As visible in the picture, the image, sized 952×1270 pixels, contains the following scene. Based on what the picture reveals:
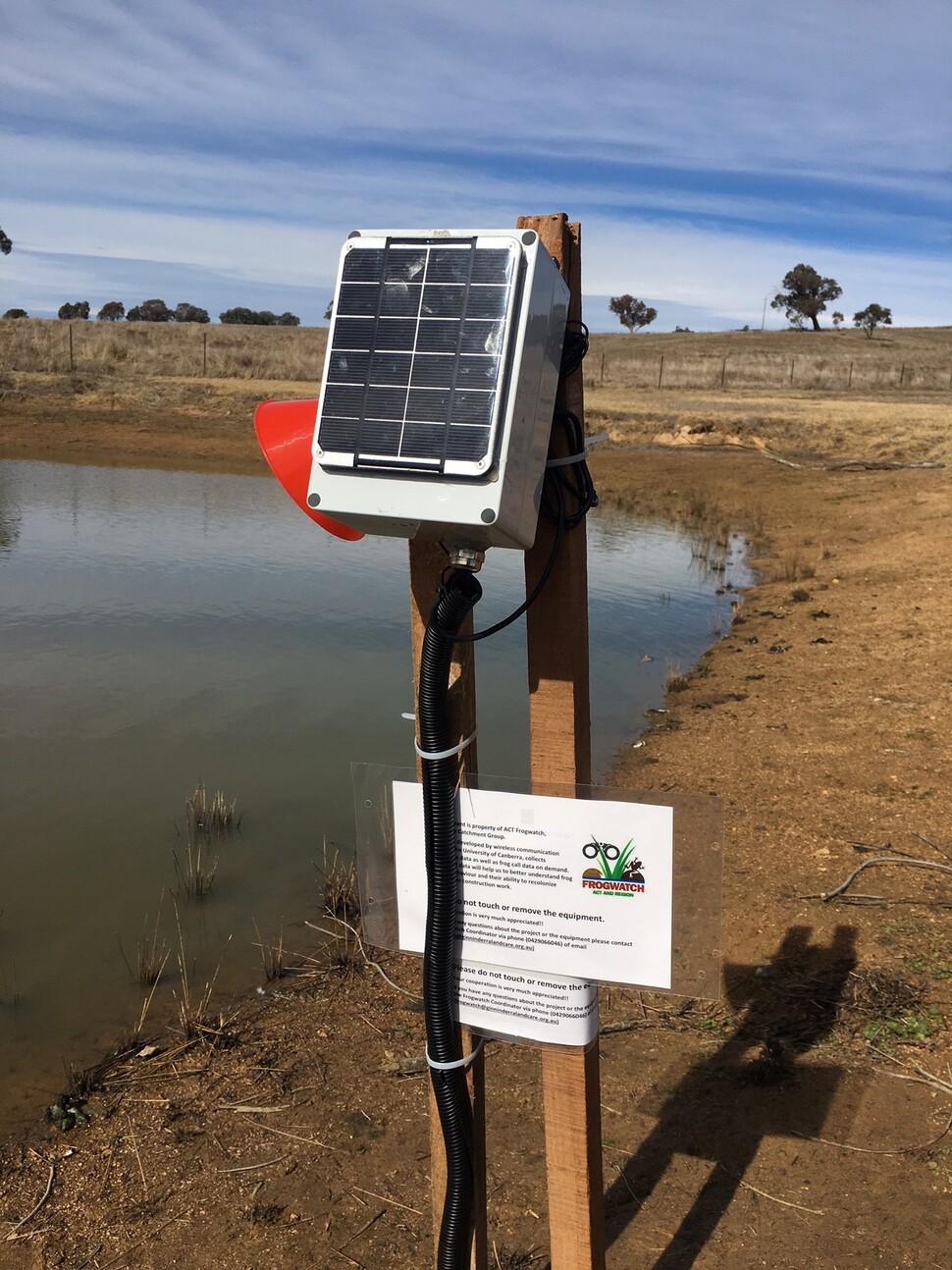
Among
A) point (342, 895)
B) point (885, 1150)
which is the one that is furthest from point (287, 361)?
point (885, 1150)

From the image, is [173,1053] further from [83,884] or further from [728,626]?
[728,626]

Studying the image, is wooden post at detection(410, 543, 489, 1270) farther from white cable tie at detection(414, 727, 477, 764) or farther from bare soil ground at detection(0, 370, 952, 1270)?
bare soil ground at detection(0, 370, 952, 1270)

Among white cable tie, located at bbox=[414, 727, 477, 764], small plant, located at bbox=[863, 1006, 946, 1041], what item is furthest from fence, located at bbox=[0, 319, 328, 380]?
white cable tie, located at bbox=[414, 727, 477, 764]

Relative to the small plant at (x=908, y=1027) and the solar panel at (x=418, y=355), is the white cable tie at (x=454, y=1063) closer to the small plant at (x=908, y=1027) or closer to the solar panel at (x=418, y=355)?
the solar panel at (x=418, y=355)

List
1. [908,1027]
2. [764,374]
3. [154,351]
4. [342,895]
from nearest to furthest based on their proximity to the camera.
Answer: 1. [908,1027]
2. [342,895]
3. [154,351]
4. [764,374]

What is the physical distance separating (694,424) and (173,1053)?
25541 millimetres

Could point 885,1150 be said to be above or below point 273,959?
above

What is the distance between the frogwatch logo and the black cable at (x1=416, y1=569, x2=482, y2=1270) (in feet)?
0.91

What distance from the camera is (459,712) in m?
2.23

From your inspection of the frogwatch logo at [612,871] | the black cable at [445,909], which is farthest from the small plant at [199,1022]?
the frogwatch logo at [612,871]

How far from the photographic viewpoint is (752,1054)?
3785mm

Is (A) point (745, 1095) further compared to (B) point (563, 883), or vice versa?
(A) point (745, 1095)

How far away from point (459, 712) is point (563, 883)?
0.39 m

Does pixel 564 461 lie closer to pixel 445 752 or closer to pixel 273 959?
pixel 445 752
